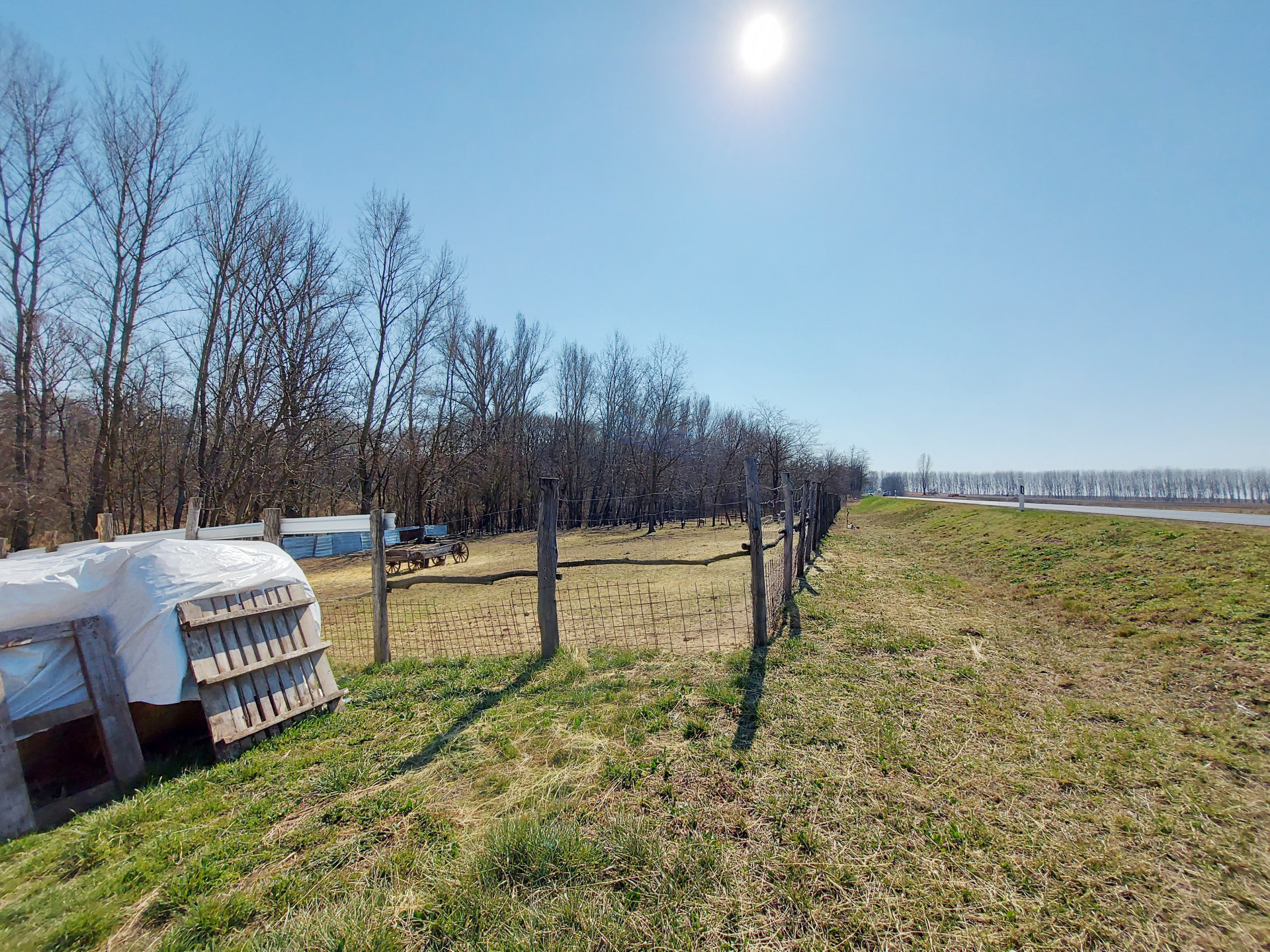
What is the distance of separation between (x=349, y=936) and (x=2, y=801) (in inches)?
96.0

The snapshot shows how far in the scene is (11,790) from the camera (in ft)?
8.97

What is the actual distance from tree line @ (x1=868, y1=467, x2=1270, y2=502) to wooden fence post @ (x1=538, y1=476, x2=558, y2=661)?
55567mm

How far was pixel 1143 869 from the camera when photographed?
2.25 m

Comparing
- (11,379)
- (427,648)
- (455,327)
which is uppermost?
(455,327)

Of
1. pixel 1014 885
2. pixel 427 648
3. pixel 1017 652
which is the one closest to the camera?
pixel 1014 885

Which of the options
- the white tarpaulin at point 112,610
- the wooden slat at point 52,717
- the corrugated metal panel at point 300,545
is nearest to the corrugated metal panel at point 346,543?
the corrugated metal panel at point 300,545

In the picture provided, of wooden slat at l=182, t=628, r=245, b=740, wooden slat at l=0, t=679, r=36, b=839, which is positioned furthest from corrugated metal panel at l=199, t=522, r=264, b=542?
wooden slat at l=0, t=679, r=36, b=839

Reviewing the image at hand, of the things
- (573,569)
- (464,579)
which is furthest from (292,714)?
(573,569)

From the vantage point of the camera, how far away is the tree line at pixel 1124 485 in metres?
60.9

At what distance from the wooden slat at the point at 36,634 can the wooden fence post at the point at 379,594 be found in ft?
8.57

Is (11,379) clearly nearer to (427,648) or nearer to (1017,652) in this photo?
(427,648)

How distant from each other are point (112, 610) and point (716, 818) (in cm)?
416

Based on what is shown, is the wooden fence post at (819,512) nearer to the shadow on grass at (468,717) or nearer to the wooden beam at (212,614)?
the shadow on grass at (468,717)

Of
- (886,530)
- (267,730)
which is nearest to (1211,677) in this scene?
(267,730)
